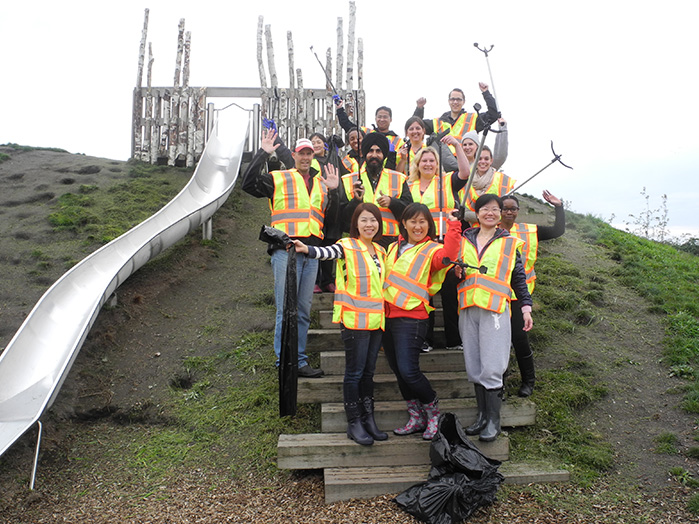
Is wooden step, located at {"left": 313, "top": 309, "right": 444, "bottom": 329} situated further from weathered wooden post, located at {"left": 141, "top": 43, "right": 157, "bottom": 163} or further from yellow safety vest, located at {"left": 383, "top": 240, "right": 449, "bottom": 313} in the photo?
weathered wooden post, located at {"left": 141, "top": 43, "right": 157, "bottom": 163}

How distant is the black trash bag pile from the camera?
3598 mm

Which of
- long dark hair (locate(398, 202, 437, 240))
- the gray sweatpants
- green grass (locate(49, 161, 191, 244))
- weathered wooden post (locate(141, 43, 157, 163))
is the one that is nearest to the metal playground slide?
green grass (locate(49, 161, 191, 244))

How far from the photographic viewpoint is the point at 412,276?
167 inches

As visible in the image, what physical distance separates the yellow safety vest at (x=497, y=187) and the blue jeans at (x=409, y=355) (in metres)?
1.69

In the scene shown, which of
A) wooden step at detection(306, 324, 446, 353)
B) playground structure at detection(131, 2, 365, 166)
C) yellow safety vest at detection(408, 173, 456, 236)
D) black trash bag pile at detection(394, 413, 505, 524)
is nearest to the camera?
black trash bag pile at detection(394, 413, 505, 524)

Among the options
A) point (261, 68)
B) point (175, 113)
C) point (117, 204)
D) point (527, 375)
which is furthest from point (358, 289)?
point (261, 68)

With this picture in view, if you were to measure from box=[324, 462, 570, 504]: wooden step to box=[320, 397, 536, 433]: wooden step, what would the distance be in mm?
→ 428

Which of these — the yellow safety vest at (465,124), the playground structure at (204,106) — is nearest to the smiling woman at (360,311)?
the yellow safety vest at (465,124)

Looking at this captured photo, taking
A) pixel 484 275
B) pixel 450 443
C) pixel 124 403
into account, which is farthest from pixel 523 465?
pixel 124 403

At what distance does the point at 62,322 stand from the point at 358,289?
3.18 m

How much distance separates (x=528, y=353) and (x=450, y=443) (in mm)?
1357

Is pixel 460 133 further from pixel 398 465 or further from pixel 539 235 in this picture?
pixel 398 465

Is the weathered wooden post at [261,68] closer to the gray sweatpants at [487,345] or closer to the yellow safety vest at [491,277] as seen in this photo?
the yellow safety vest at [491,277]

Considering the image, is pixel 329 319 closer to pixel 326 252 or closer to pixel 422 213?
pixel 326 252
